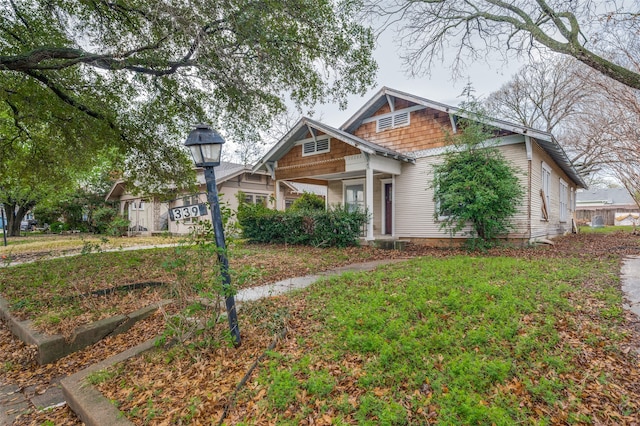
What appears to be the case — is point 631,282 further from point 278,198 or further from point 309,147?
point 278,198

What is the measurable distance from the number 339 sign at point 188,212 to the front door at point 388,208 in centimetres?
1053

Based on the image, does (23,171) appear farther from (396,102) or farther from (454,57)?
(454,57)

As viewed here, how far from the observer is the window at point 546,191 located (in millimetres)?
11461

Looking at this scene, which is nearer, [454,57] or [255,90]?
[255,90]

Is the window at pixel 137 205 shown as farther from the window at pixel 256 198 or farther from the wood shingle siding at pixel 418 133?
the wood shingle siding at pixel 418 133

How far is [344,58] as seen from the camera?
7699mm

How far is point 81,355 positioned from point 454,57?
12257 mm

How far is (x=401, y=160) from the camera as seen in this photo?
1168cm

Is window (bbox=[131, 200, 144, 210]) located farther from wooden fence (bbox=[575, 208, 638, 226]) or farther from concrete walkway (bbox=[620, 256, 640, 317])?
wooden fence (bbox=[575, 208, 638, 226])

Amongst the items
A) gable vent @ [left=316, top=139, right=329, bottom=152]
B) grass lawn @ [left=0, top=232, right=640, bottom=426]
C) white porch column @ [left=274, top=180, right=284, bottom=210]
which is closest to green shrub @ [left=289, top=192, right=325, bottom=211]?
white porch column @ [left=274, top=180, right=284, bottom=210]

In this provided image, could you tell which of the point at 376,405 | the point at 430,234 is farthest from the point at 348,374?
the point at 430,234

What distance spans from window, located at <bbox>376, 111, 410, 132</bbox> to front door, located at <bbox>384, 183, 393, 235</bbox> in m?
2.25

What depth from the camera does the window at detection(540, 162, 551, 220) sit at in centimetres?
1146

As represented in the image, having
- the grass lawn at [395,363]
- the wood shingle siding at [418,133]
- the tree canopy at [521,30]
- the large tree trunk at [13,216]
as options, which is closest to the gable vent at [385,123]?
the wood shingle siding at [418,133]
